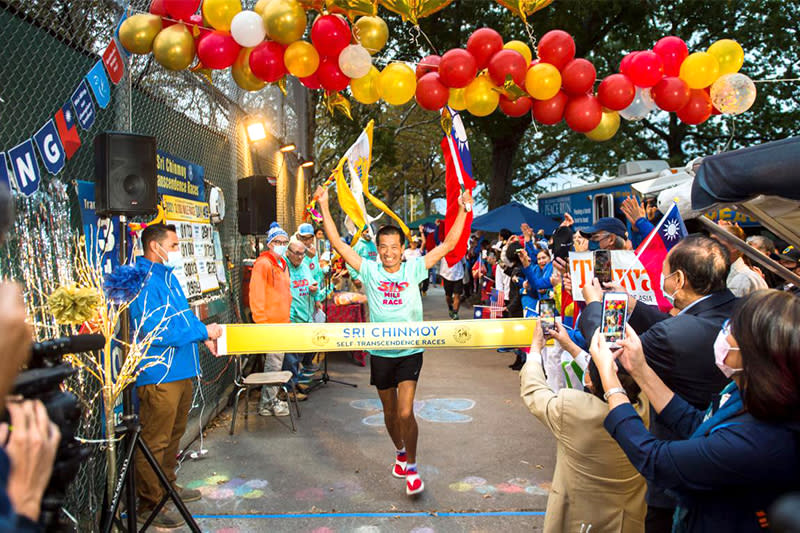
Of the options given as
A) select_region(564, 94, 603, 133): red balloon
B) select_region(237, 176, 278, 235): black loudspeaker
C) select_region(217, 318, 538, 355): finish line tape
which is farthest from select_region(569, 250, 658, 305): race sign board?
select_region(237, 176, 278, 235): black loudspeaker

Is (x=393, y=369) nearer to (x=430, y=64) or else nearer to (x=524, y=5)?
(x=430, y=64)

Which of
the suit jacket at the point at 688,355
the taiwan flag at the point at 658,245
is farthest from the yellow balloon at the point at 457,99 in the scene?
the suit jacket at the point at 688,355

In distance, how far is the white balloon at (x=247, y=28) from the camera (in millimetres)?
4520

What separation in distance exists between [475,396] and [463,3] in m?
12.4

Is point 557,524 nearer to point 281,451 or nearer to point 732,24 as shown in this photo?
point 281,451

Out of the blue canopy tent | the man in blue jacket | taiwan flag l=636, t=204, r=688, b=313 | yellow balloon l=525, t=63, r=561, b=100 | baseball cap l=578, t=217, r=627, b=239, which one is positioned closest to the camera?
the man in blue jacket

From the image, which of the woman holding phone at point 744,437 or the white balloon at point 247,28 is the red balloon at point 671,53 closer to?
the white balloon at point 247,28

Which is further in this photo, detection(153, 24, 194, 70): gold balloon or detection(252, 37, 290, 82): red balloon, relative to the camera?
detection(252, 37, 290, 82): red balloon

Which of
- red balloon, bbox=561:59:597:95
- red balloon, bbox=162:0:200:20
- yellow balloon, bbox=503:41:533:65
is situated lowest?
red balloon, bbox=561:59:597:95

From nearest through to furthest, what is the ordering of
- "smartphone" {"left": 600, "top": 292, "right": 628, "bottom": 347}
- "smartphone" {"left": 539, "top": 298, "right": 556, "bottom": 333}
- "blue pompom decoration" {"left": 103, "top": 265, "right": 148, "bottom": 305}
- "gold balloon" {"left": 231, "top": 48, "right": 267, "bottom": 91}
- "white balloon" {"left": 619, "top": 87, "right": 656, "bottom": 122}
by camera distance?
"smartphone" {"left": 600, "top": 292, "right": 628, "bottom": 347} < "smartphone" {"left": 539, "top": 298, "right": 556, "bottom": 333} < "blue pompom decoration" {"left": 103, "top": 265, "right": 148, "bottom": 305} < "gold balloon" {"left": 231, "top": 48, "right": 267, "bottom": 91} < "white balloon" {"left": 619, "top": 87, "right": 656, "bottom": 122}

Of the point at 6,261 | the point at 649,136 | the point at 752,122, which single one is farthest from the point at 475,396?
the point at 649,136

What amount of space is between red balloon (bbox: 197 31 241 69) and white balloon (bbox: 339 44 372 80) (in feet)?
2.95

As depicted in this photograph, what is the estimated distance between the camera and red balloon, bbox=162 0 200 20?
14.9 feet

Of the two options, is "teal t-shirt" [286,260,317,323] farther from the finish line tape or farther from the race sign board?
the race sign board
